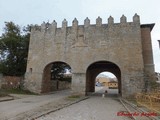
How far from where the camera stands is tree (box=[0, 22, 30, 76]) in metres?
22.7

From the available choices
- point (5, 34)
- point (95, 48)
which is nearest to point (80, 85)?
point (95, 48)

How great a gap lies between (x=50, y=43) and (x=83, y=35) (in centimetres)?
378

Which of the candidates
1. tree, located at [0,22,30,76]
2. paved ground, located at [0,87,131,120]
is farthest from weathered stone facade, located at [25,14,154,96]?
paved ground, located at [0,87,131,120]

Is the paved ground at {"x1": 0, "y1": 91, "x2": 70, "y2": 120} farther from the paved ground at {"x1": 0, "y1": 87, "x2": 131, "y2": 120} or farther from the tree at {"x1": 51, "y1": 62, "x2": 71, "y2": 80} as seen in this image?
the tree at {"x1": 51, "y1": 62, "x2": 71, "y2": 80}

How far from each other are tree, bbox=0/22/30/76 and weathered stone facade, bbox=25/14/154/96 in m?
4.01

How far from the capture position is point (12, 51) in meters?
23.1

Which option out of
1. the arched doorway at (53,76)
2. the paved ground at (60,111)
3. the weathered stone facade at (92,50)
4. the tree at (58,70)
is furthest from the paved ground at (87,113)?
the tree at (58,70)

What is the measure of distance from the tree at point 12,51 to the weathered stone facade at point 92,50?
401 cm

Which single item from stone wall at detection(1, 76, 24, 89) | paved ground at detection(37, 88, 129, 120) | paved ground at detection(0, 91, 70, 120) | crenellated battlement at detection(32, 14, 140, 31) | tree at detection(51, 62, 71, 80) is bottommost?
paved ground at detection(37, 88, 129, 120)

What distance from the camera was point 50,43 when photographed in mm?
19125

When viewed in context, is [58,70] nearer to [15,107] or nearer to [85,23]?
[85,23]

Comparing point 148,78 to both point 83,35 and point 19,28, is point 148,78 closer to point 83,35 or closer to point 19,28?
point 83,35

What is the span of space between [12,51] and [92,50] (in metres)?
11.6

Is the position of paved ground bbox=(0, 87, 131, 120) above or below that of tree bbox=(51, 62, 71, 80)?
below
